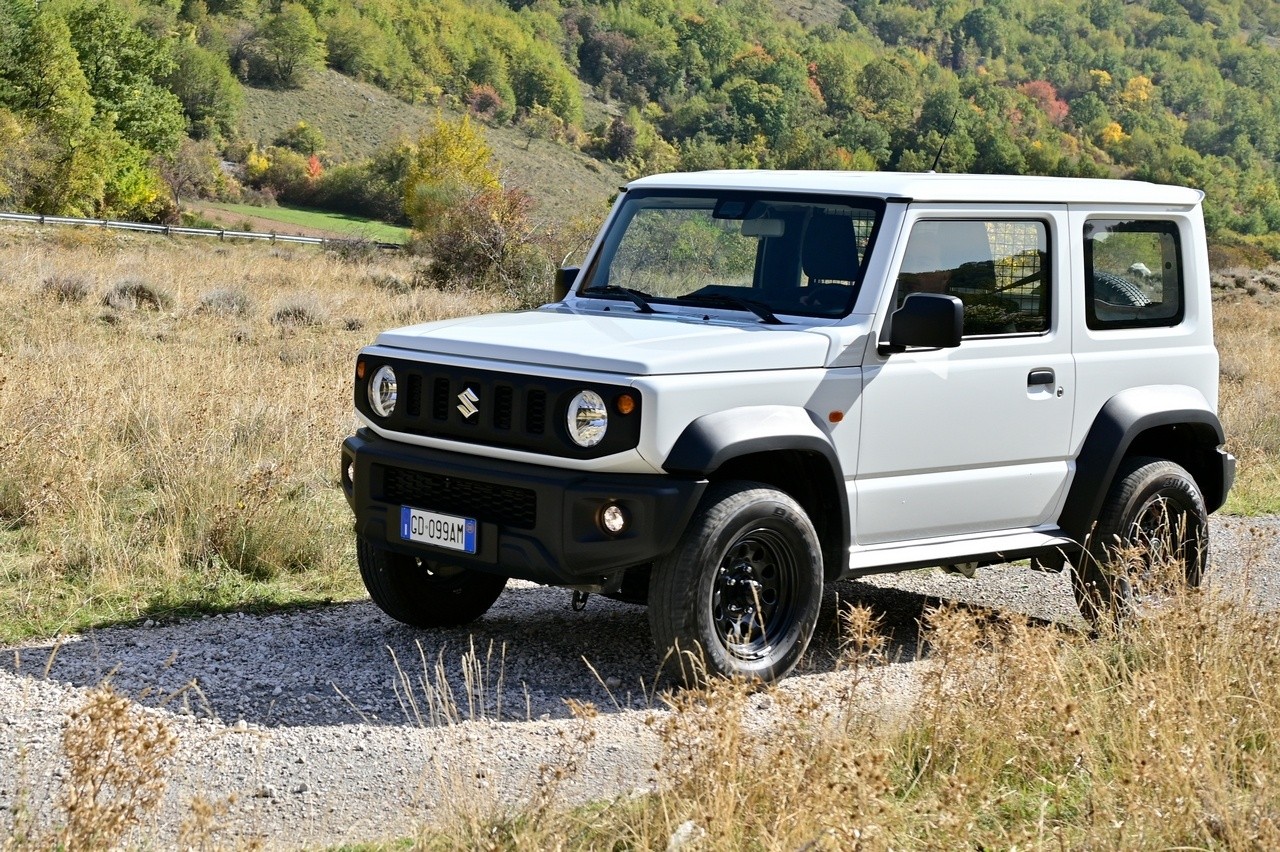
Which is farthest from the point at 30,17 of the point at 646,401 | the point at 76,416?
the point at 646,401

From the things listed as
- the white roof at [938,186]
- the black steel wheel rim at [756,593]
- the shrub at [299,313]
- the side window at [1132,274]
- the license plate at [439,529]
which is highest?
the white roof at [938,186]

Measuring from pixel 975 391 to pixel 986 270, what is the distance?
21.5 inches

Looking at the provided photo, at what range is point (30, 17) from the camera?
74.5 metres

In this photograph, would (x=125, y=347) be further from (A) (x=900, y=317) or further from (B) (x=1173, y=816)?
(B) (x=1173, y=816)

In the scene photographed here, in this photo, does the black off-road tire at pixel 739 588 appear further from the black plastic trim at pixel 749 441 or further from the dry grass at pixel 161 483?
the dry grass at pixel 161 483

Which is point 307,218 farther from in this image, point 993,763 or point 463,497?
point 993,763

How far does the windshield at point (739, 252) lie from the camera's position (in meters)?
6.22

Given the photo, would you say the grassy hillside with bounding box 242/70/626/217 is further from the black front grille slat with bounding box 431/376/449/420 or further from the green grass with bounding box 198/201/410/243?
the black front grille slat with bounding box 431/376/449/420

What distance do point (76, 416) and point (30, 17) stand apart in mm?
72909

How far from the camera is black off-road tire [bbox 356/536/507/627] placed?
6465mm

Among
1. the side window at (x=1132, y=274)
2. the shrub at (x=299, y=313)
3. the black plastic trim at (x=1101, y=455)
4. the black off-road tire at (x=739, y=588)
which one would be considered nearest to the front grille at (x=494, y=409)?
the black off-road tire at (x=739, y=588)

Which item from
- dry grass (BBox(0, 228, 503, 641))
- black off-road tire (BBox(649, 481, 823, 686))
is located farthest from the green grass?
black off-road tire (BBox(649, 481, 823, 686))

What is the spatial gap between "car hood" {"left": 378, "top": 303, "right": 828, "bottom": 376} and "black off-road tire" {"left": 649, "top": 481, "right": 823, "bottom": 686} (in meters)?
0.48

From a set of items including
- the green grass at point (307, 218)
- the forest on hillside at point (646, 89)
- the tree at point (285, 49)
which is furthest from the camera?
the tree at point (285, 49)
